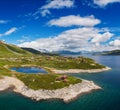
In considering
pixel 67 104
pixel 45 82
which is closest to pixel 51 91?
pixel 45 82

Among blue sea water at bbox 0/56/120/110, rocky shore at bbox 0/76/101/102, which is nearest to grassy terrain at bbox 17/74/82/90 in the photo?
rocky shore at bbox 0/76/101/102

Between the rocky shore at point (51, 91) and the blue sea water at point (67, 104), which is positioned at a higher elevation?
the rocky shore at point (51, 91)

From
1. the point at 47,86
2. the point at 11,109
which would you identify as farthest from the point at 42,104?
the point at 47,86

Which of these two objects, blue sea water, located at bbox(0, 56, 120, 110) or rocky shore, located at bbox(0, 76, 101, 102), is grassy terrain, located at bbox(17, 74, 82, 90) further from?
blue sea water, located at bbox(0, 56, 120, 110)

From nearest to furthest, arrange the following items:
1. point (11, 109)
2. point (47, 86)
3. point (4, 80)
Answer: point (11, 109), point (47, 86), point (4, 80)

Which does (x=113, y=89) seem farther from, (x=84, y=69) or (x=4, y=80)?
(x=84, y=69)

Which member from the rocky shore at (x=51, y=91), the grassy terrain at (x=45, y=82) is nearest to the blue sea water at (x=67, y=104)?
the rocky shore at (x=51, y=91)

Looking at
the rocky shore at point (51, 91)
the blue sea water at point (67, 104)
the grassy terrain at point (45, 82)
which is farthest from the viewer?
the grassy terrain at point (45, 82)

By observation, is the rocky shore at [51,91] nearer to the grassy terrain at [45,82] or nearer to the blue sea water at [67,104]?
the grassy terrain at [45,82]
